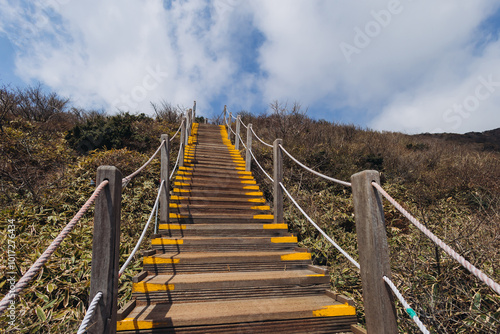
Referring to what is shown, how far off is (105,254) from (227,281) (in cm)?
117

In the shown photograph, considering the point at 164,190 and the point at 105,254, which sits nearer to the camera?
the point at 105,254

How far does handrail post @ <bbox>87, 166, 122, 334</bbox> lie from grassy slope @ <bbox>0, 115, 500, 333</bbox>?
1272mm

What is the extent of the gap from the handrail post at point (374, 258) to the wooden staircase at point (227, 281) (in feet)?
2.24

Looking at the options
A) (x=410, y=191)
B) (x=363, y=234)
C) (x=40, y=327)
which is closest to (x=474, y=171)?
(x=410, y=191)

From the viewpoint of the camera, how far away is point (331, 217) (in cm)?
493

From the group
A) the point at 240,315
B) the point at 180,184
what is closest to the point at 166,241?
the point at 240,315

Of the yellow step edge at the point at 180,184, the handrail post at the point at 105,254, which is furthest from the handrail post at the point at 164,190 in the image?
the handrail post at the point at 105,254

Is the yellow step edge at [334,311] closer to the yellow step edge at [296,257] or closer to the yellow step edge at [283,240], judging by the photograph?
the yellow step edge at [296,257]

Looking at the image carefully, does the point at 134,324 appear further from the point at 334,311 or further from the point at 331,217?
the point at 331,217

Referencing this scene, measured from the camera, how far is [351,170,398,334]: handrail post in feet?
4.38

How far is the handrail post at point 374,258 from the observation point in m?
1.33

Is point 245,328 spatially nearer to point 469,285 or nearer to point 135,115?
point 469,285

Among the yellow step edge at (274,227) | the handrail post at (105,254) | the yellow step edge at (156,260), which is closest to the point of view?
the handrail post at (105,254)

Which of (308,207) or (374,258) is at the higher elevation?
(308,207)
